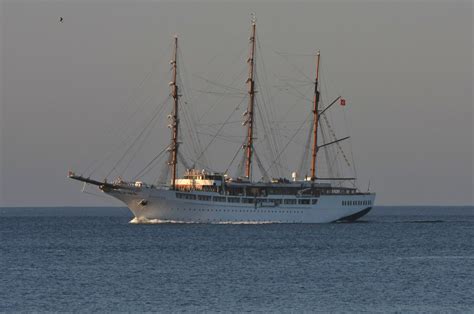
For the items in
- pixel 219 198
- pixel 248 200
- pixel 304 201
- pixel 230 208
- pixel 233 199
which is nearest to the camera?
pixel 219 198

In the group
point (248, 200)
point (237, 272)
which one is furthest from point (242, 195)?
point (237, 272)

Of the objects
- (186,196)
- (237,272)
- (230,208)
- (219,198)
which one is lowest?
(237,272)

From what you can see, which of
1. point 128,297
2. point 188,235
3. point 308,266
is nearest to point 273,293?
point 128,297

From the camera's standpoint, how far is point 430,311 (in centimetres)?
6350

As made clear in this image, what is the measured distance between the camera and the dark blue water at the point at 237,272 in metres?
67.1

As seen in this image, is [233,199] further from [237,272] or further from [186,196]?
[237,272]

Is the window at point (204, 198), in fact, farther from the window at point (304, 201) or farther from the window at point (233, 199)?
the window at point (304, 201)

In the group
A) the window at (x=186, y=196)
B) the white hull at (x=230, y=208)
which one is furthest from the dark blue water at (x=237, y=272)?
the white hull at (x=230, y=208)

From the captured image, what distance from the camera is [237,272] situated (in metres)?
84.9

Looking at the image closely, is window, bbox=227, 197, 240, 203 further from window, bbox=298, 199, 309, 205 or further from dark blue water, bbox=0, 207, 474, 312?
dark blue water, bbox=0, 207, 474, 312

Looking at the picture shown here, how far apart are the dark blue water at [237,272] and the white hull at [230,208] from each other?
1125cm

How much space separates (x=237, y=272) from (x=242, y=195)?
66030mm

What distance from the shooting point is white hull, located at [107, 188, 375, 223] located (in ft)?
478

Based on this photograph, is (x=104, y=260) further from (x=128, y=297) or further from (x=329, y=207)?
(x=329, y=207)
